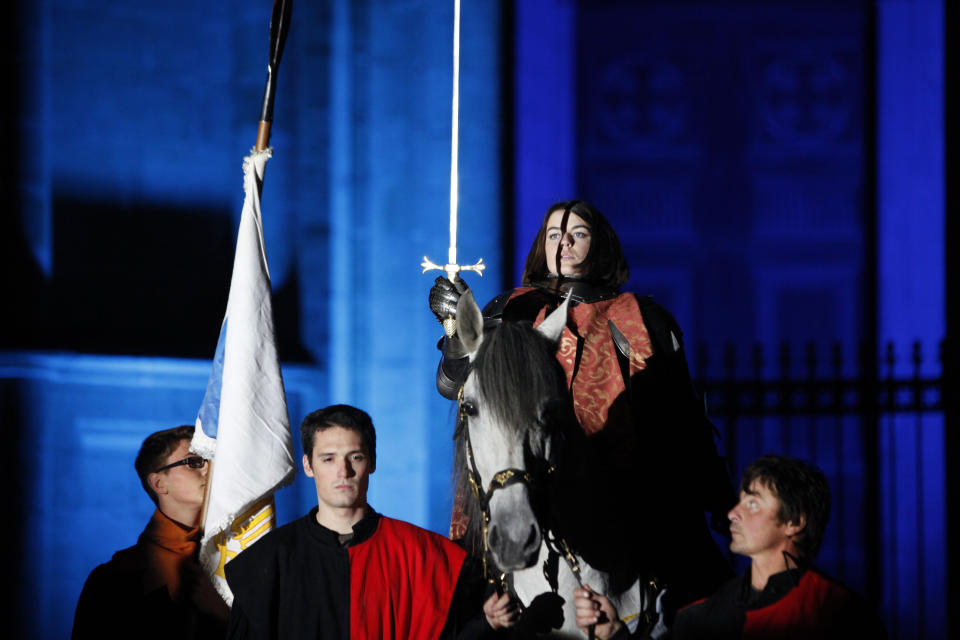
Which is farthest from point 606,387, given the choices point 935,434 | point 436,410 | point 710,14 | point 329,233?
point 710,14

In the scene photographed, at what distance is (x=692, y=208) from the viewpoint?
9406 mm

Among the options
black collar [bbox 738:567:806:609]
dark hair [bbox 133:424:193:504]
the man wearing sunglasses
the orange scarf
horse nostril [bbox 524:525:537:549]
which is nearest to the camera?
horse nostril [bbox 524:525:537:549]

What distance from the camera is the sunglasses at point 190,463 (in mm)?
4262

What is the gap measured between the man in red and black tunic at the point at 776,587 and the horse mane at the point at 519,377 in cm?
50

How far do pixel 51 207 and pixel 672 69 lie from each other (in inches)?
201

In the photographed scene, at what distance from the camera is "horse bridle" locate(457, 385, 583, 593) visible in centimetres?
306

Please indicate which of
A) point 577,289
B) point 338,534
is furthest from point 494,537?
point 577,289

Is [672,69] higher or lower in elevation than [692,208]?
higher

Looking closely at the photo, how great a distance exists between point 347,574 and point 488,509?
2.08 ft

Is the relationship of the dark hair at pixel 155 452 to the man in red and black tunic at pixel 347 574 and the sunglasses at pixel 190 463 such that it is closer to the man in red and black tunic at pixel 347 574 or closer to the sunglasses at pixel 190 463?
the sunglasses at pixel 190 463

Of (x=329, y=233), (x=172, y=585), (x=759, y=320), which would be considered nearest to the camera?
(x=172, y=585)

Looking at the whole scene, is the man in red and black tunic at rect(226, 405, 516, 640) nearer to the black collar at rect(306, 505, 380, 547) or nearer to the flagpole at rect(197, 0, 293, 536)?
the black collar at rect(306, 505, 380, 547)

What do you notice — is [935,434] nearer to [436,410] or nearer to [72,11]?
[436,410]

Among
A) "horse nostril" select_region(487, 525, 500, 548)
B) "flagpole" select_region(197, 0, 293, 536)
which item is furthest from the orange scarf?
"horse nostril" select_region(487, 525, 500, 548)
